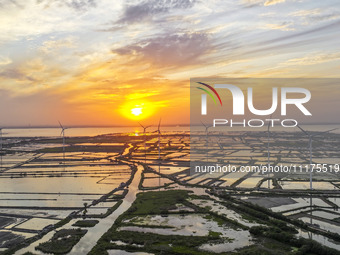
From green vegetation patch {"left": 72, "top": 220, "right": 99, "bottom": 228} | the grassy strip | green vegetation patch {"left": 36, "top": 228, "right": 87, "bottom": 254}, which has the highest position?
the grassy strip

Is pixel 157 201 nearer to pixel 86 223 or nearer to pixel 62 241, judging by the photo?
pixel 86 223

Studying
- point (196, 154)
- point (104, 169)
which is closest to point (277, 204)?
point (104, 169)

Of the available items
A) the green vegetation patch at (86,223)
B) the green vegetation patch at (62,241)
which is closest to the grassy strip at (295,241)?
the green vegetation patch at (86,223)

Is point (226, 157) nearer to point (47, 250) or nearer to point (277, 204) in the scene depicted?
point (277, 204)

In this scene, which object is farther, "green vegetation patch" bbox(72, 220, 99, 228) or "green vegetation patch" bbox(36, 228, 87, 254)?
"green vegetation patch" bbox(72, 220, 99, 228)

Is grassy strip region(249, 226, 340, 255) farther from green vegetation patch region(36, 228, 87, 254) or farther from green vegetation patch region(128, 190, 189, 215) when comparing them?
green vegetation patch region(36, 228, 87, 254)

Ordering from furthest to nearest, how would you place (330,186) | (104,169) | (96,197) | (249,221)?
(104,169) → (330,186) → (96,197) → (249,221)

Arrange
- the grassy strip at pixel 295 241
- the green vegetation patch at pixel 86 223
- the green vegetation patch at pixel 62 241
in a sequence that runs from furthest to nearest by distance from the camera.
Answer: the green vegetation patch at pixel 86 223 → the green vegetation patch at pixel 62 241 → the grassy strip at pixel 295 241

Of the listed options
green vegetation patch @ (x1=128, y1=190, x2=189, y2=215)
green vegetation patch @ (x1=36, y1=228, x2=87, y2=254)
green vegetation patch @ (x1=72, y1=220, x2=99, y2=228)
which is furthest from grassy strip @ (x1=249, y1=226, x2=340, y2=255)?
green vegetation patch @ (x1=36, y1=228, x2=87, y2=254)

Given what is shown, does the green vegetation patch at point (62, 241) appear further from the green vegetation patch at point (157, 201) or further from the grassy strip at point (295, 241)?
the grassy strip at point (295, 241)
